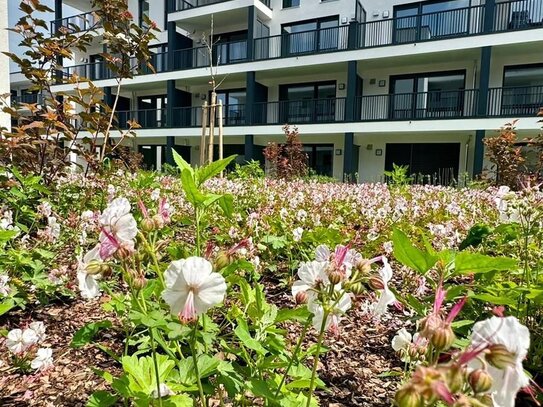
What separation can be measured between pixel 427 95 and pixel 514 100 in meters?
2.98

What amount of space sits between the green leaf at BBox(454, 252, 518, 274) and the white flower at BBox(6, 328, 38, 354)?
152 cm

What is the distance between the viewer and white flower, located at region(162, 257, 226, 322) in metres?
0.68

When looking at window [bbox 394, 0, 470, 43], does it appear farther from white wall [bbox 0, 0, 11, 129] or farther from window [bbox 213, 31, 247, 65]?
white wall [bbox 0, 0, 11, 129]

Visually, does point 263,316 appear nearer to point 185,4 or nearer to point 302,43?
point 302,43

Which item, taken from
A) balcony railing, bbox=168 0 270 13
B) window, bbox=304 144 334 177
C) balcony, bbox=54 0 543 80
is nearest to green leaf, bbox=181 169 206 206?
balcony, bbox=54 0 543 80

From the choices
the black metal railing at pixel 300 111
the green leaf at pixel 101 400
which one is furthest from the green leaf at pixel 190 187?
the black metal railing at pixel 300 111

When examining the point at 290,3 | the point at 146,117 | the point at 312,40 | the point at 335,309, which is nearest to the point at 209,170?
the point at 335,309

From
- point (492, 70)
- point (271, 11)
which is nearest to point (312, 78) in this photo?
point (271, 11)

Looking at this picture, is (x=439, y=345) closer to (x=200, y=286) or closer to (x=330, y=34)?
(x=200, y=286)

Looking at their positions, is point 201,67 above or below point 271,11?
below

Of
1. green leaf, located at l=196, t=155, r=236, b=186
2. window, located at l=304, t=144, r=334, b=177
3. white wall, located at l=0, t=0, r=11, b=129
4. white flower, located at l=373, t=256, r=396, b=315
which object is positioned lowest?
white flower, located at l=373, t=256, r=396, b=315

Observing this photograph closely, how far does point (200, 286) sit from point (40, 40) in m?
3.83

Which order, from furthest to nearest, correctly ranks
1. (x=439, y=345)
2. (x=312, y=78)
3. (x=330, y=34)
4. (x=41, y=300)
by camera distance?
(x=312, y=78)
(x=330, y=34)
(x=41, y=300)
(x=439, y=345)

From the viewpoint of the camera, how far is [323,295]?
0.77 m
